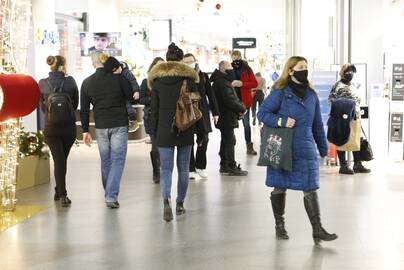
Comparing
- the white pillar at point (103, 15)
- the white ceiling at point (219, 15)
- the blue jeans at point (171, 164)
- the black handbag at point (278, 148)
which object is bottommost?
the blue jeans at point (171, 164)

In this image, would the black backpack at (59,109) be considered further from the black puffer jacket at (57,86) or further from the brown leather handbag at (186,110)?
the brown leather handbag at (186,110)

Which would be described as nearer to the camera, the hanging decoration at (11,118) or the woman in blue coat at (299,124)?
the woman in blue coat at (299,124)

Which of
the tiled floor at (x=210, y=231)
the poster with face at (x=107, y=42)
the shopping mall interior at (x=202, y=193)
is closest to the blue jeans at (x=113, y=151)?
the shopping mall interior at (x=202, y=193)

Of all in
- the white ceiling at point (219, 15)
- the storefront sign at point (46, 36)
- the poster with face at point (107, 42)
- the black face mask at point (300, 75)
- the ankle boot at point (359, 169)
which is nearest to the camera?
the black face mask at point (300, 75)

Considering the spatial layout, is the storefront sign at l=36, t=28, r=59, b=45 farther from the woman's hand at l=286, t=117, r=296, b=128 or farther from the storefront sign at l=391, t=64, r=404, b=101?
the woman's hand at l=286, t=117, r=296, b=128

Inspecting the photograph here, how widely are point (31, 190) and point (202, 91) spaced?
8.13 ft

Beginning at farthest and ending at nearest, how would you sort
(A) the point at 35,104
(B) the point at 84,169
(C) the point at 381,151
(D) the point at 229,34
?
(D) the point at 229,34 → (C) the point at 381,151 → (B) the point at 84,169 → (A) the point at 35,104

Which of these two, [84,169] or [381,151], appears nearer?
[84,169]

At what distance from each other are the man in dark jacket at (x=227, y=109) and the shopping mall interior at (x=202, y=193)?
0.19m

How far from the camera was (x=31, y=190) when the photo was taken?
25.6 ft

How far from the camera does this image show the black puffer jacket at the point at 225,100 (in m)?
8.65

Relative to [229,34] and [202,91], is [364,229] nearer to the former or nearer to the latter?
[202,91]

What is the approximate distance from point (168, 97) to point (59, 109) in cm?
137

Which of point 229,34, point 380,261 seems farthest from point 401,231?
point 229,34
